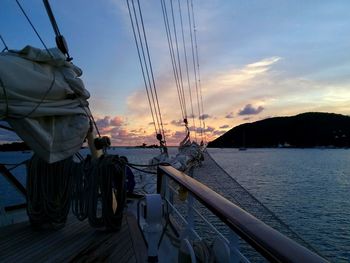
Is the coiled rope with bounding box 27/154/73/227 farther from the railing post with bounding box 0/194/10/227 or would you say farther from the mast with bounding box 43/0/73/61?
the mast with bounding box 43/0/73/61

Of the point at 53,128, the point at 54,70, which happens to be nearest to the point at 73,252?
the point at 53,128

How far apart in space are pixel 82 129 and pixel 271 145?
A: 19893 cm

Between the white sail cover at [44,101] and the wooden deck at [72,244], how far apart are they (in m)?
0.94

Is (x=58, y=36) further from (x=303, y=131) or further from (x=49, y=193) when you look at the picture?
(x=303, y=131)

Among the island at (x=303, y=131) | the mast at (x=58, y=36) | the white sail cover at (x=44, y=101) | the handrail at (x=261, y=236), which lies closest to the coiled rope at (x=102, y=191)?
the white sail cover at (x=44, y=101)

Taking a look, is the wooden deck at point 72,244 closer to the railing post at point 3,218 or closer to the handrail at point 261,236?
the railing post at point 3,218

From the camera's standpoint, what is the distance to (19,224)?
15.4 feet

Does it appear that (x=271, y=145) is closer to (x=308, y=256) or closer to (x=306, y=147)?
(x=306, y=147)

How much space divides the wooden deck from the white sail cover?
0.94 m

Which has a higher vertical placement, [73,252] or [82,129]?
[82,129]

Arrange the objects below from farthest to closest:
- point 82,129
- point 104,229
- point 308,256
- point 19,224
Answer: point 19,224
point 104,229
point 82,129
point 308,256

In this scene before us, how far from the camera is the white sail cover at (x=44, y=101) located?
332 cm

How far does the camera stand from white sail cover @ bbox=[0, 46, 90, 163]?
332cm

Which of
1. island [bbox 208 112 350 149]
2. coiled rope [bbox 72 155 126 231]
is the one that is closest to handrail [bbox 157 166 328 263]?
coiled rope [bbox 72 155 126 231]
